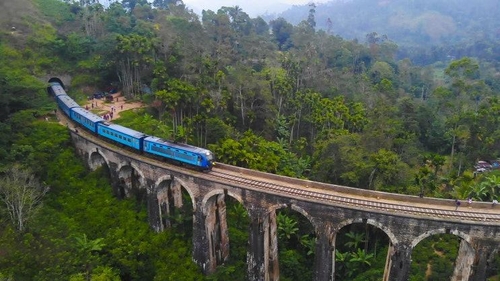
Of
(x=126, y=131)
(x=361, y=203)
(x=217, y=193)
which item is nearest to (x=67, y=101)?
(x=126, y=131)

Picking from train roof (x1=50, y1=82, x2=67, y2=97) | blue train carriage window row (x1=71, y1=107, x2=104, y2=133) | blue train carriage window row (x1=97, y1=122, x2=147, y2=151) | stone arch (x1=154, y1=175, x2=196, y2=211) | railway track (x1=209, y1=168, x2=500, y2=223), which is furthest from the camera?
train roof (x1=50, y1=82, x2=67, y2=97)

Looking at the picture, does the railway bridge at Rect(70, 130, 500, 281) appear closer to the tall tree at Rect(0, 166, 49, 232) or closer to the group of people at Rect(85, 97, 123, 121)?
the tall tree at Rect(0, 166, 49, 232)

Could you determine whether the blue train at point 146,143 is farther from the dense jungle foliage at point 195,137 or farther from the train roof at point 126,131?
the dense jungle foliage at point 195,137

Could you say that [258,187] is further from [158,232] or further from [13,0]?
[13,0]

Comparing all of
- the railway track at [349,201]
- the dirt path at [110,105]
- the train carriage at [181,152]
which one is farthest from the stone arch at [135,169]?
the dirt path at [110,105]

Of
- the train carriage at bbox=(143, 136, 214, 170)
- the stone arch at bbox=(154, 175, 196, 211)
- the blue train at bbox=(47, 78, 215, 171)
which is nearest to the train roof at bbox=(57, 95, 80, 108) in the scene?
the blue train at bbox=(47, 78, 215, 171)
